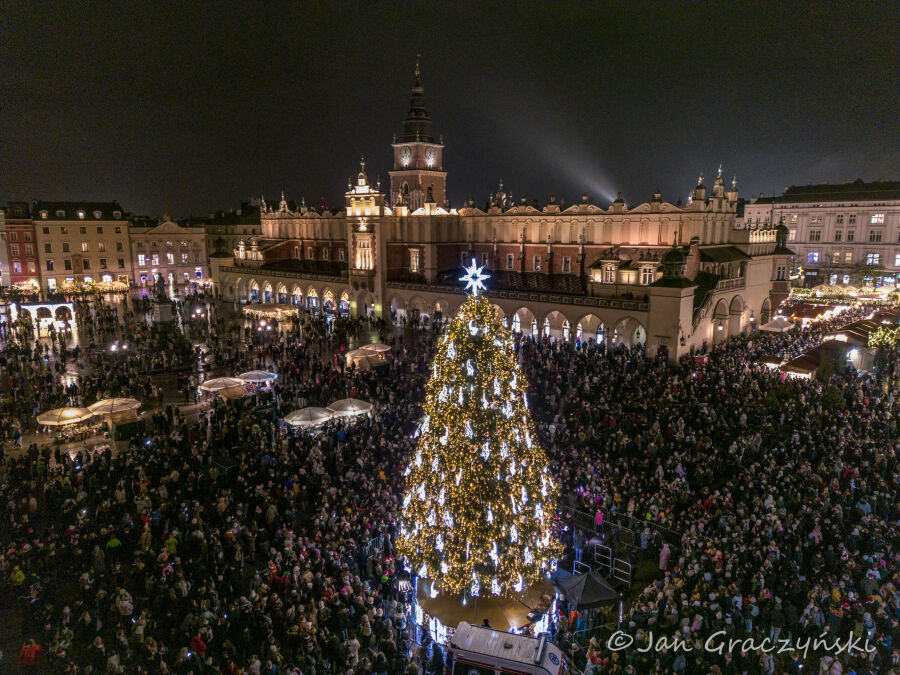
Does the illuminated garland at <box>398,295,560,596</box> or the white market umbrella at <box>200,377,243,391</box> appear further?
the white market umbrella at <box>200,377,243,391</box>

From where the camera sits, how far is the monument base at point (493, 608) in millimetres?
10695

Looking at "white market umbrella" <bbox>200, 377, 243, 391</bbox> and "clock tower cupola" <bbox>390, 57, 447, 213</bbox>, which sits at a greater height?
"clock tower cupola" <bbox>390, 57, 447, 213</bbox>

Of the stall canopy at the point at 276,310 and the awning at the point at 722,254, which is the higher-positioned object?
the awning at the point at 722,254

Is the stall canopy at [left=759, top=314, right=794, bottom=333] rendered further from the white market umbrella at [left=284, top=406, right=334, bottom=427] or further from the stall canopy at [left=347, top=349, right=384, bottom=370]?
the white market umbrella at [left=284, top=406, right=334, bottom=427]

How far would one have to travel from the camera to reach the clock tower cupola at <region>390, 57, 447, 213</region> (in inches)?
2029

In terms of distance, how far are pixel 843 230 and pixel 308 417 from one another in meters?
61.7

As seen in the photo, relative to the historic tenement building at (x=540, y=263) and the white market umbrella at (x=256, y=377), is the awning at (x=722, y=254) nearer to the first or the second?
the historic tenement building at (x=540, y=263)

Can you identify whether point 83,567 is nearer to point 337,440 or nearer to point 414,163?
point 337,440

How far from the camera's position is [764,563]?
11.5 meters

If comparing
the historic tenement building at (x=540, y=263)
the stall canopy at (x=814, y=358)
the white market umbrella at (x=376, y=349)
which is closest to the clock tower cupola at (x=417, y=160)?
the historic tenement building at (x=540, y=263)

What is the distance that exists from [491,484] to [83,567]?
29.8ft

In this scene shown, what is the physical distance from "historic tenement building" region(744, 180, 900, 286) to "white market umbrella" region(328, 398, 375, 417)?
50243 millimetres

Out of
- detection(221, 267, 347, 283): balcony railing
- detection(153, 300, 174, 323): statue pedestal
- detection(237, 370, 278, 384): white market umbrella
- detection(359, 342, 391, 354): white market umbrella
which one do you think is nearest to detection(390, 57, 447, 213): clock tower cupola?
detection(221, 267, 347, 283): balcony railing

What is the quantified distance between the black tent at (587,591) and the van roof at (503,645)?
252 centimetres
